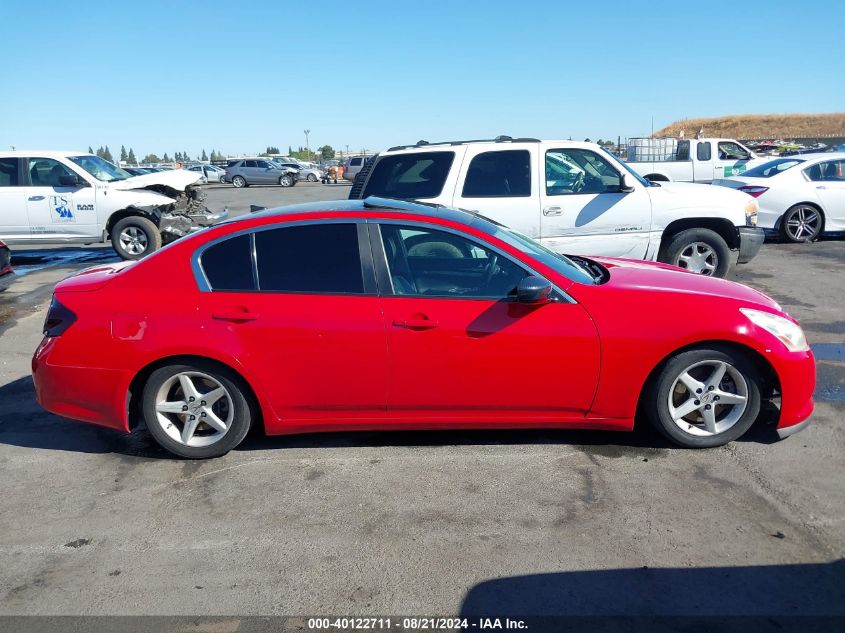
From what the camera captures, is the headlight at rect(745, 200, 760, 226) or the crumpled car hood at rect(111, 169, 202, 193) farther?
the crumpled car hood at rect(111, 169, 202, 193)

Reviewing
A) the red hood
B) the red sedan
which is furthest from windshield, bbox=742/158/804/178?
the red sedan

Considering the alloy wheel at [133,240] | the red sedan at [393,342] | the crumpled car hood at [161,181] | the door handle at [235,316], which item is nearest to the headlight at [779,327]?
the red sedan at [393,342]

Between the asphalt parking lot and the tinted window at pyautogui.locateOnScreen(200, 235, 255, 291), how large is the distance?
109 centimetres

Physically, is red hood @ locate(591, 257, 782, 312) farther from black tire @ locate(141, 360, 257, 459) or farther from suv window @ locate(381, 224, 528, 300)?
black tire @ locate(141, 360, 257, 459)

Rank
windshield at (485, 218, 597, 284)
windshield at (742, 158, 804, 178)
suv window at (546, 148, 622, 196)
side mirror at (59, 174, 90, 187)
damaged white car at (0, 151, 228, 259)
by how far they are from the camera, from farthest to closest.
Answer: windshield at (742, 158, 804, 178), damaged white car at (0, 151, 228, 259), side mirror at (59, 174, 90, 187), suv window at (546, 148, 622, 196), windshield at (485, 218, 597, 284)

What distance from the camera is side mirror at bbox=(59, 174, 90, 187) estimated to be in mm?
11742

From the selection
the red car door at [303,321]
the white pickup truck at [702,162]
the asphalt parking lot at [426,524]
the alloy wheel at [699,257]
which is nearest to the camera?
the asphalt parking lot at [426,524]

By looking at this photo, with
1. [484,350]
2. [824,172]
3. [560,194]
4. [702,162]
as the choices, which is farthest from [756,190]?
[484,350]

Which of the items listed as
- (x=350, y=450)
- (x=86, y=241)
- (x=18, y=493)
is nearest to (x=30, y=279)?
(x=86, y=241)

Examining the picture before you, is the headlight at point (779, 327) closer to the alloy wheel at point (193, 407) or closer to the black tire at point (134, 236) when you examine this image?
the alloy wheel at point (193, 407)

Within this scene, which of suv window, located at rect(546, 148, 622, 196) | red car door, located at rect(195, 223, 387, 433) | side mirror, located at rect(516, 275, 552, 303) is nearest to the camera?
side mirror, located at rect(516, 275, 552, 303)

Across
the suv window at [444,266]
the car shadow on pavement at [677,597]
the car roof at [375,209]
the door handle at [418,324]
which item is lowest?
the car shadow on pavement at [677,597]

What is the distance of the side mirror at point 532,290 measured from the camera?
410cm

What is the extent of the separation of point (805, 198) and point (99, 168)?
12.0 meters
